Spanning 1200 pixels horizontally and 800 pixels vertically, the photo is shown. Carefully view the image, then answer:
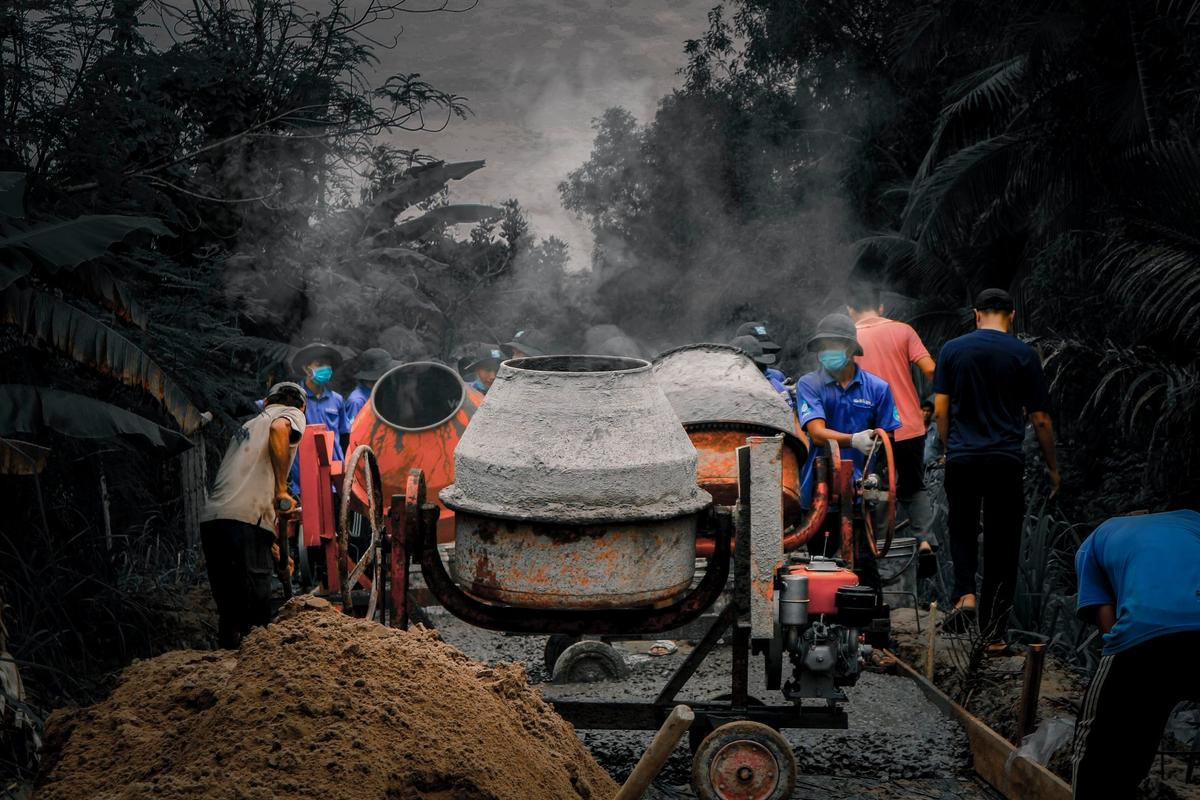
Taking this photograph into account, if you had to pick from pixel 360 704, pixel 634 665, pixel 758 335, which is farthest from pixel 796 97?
pixel 360 704

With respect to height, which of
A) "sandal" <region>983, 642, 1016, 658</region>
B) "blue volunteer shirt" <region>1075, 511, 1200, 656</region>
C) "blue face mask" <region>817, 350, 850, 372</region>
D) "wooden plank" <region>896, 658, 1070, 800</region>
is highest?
"blue face mask" <region>817, 350, 850, 372</region>

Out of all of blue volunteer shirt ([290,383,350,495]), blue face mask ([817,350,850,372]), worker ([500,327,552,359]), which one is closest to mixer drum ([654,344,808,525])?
blue face mask ([817,350,850,372])

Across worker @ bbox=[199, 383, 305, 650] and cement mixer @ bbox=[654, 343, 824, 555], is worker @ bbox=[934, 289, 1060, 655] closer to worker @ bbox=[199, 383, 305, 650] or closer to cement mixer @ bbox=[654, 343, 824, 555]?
cement mixer @ bbox=[654, 343, 824, 555]

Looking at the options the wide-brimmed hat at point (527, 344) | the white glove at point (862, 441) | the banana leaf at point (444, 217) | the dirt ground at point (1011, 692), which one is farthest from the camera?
the banana leaf at point (444, 217)

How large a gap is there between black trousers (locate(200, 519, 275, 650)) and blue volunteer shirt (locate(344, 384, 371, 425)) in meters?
2.43

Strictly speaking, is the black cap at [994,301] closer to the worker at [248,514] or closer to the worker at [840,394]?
the worker at [840,394]

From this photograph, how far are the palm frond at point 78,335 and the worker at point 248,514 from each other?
73cm

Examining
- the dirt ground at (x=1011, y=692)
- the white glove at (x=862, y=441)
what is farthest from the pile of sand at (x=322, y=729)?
the white glove at (x=862, y=441)

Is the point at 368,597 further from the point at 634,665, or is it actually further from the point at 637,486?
the point at 637,486

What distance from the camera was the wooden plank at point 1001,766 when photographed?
14.1ft

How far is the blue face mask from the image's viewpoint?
6910mm

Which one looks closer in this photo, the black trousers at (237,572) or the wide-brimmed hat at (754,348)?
the black trousers at (237,572)

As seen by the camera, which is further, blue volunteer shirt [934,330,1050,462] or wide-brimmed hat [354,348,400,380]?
wide-brimmed hat [354,348,400,380]

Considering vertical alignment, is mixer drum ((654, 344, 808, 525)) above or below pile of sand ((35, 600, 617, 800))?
above
